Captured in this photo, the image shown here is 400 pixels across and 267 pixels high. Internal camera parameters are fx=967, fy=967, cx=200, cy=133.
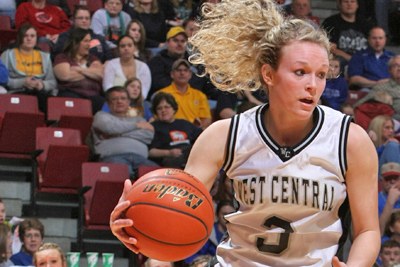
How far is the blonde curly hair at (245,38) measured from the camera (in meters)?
3.42

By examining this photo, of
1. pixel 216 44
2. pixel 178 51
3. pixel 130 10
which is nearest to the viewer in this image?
pixel 216 44

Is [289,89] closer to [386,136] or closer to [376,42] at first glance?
[386,136]

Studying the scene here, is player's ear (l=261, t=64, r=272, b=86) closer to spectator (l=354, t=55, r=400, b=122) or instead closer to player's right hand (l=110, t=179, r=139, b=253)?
player's right hand (l=110, t=179, r=139, b=253)

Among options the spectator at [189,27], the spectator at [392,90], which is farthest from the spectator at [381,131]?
the spectator at [189,27]

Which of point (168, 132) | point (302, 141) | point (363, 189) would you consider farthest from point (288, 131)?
point (168, 132)

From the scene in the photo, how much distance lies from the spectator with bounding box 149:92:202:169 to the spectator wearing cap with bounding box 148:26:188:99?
0.95 metres

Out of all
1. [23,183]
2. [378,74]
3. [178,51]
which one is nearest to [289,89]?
[23,183]

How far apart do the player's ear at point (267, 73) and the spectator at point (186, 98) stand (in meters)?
6.27

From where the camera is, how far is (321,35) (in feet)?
11.1

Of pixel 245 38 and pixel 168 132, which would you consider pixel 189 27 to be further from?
pixel 245 38

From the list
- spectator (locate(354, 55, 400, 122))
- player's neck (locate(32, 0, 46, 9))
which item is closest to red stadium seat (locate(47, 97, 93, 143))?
player's neck (locate(32, 0, 46, 9))

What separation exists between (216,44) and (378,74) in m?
7.54

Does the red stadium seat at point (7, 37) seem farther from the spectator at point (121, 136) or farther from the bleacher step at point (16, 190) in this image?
the bleacher step at point (16, 190)

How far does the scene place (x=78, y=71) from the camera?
31.0 ft
